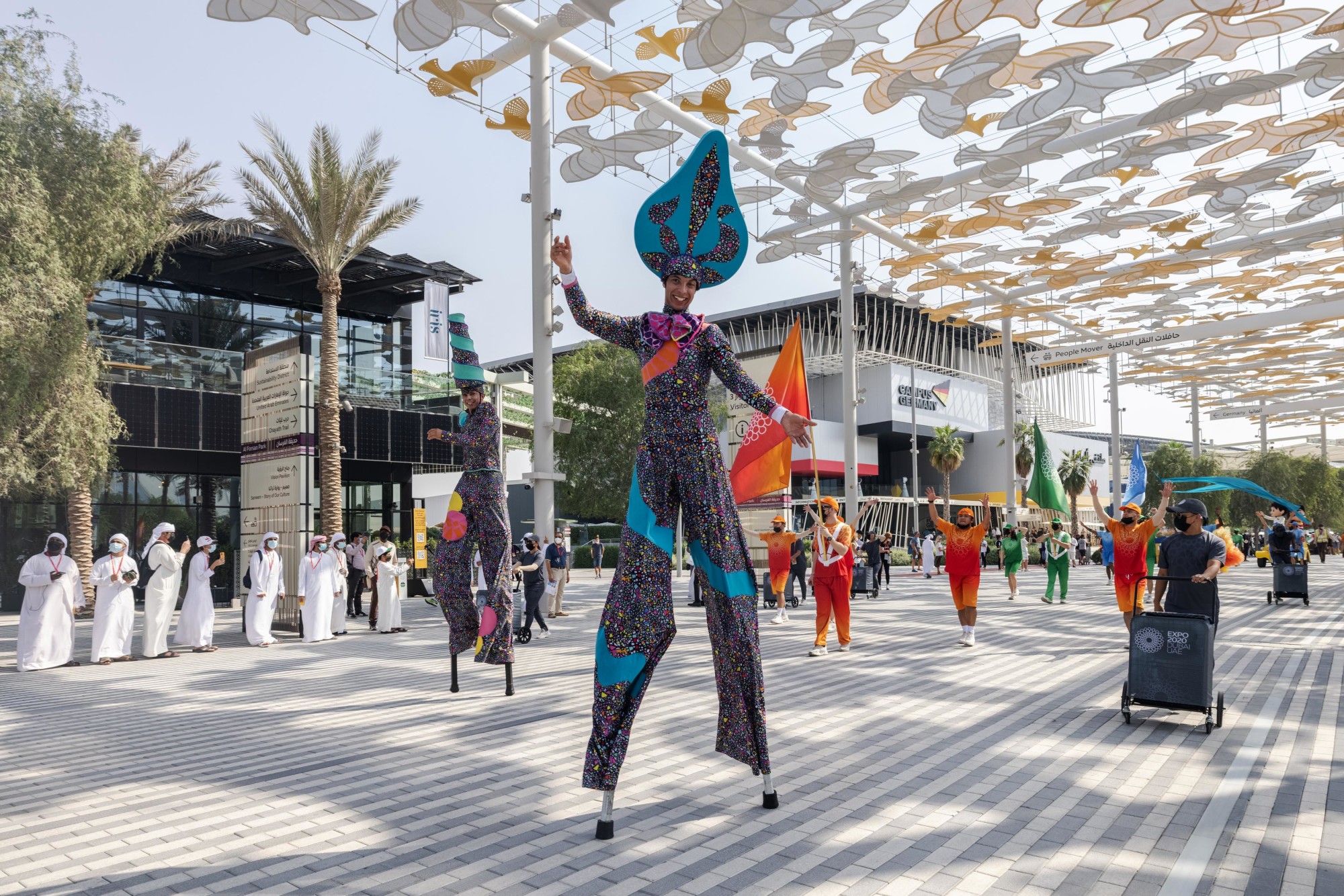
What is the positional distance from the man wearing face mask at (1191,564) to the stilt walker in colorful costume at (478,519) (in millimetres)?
5278

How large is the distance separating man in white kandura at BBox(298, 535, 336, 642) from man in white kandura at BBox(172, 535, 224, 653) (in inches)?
56.4

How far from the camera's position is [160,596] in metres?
12.6

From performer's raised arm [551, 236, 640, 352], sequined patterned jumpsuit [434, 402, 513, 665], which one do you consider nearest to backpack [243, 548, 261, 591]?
sequined patterned jumpsuit [434, 402, 513, 665]

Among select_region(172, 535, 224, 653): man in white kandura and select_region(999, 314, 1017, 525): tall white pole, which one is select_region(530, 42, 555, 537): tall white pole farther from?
select_region(999, 314, 1017, 525): tall white pole

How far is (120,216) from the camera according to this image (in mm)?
15359

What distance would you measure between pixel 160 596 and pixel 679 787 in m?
10.1

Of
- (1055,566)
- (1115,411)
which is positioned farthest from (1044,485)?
(1115,411)

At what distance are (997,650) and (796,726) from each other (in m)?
5.63

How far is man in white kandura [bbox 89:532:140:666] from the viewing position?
471 inches

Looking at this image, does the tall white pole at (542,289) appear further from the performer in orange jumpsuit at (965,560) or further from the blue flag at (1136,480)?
the blue flag at (1136,480)

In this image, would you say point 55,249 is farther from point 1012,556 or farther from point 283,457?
point 1012,556

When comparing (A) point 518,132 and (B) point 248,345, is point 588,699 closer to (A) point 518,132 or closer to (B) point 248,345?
(A) point 518,132

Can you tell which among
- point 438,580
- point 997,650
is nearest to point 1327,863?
point 438,580

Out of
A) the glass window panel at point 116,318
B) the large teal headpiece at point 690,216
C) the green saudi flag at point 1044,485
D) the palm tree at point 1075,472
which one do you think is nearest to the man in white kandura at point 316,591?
the large teal headpiece at point 690,216
